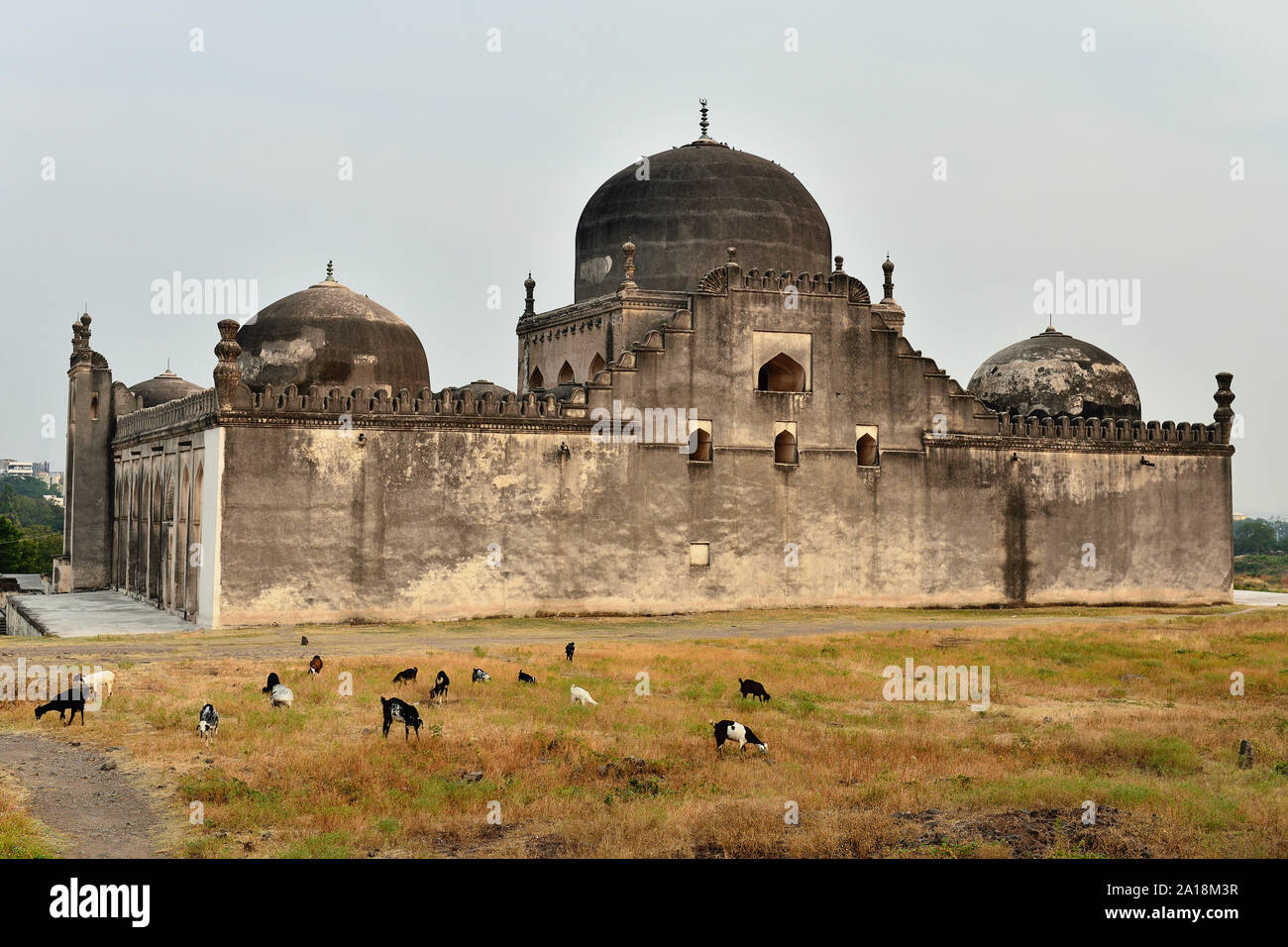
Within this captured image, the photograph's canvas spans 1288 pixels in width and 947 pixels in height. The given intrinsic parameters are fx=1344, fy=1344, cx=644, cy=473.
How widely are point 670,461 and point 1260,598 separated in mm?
20486

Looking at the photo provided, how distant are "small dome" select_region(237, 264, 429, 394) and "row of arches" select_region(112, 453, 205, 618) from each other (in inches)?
122

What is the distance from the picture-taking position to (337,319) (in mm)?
34125

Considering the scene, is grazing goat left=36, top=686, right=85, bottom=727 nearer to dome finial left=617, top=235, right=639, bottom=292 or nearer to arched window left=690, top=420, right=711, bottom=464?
arched window left=690, top=420, right=711, bottom=464

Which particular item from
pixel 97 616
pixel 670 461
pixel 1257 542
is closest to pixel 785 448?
pixel 670 461

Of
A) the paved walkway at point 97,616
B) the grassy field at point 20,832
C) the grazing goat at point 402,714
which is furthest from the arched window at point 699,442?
the grassy field at point 20,832

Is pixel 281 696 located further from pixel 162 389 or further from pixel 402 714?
pixel 162 389

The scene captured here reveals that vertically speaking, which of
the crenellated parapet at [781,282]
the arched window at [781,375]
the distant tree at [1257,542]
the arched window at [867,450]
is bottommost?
the distant tree at [1257,542]

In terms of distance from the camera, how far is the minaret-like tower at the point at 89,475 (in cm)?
4256

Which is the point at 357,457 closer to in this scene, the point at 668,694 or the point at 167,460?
the point at 167,460

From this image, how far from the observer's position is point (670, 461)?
1329 inches

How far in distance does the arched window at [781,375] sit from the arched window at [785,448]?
49.7 inches

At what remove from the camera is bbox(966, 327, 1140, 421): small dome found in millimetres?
40438

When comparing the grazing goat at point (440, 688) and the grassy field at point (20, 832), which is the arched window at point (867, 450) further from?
the grassy field at point (20, 832)
